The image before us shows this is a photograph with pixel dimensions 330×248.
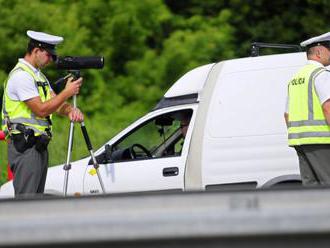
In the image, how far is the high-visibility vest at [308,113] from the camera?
6.82 meters

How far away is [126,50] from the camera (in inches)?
789

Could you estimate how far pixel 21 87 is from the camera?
709 cm

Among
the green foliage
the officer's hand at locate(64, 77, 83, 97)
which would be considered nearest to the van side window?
the officer's hand at locate(64, 77, 83, 97)

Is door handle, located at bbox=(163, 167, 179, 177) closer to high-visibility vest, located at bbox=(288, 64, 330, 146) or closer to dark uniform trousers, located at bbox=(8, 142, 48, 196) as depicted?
dark uniform trousers, located at bbox=(8, 142, 48, 196)

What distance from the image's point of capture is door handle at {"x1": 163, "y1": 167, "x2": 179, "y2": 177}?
867cm

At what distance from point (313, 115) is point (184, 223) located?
14.3 feet

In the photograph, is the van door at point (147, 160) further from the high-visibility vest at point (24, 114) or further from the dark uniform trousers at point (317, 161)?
the dark uniform trousers at point (317, 161)

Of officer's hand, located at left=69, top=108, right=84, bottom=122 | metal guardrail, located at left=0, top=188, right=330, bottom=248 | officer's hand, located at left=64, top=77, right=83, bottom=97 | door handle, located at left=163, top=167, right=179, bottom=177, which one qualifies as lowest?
door handle, located at left=163, top=167, right=179, bottom=177

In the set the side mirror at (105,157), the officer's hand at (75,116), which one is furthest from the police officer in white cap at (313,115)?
the side mirror at (105,157)

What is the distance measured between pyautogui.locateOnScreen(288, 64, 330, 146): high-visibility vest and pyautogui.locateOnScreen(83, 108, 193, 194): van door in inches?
76.0

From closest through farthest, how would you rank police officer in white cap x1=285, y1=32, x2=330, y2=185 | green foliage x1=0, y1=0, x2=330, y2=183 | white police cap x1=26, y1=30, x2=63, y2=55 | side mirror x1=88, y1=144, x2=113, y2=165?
1. police officer in white cap x1=285, y1=32, x2=330, y2=185
2. white police cap x1=26, y1=30, x2=63, y2=55
3. side mirror x1=88, y1=144, x2=113, y2=165
4. green foliage x1=0, y1=0, x2=330, y2=183

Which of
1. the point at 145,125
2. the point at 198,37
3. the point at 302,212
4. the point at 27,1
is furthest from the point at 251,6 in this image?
the point at 302,212

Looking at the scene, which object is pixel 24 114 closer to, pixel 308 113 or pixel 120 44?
pixel 308 113

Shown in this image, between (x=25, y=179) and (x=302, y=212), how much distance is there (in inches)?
187
